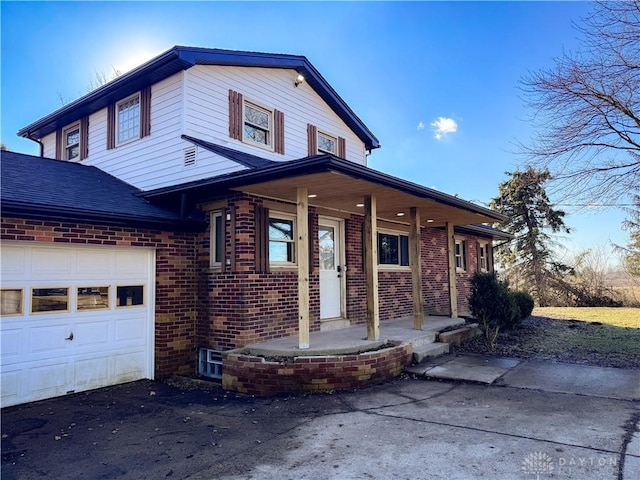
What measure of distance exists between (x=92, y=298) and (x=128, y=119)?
486 cm

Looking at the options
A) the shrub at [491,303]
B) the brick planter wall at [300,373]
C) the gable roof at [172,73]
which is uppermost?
the gable roof at [172,73]

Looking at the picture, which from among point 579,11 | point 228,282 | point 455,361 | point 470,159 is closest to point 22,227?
point 228,282

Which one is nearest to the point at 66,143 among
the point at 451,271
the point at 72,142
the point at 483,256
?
the point at 72,142

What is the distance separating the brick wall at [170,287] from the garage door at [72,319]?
0.15 meters

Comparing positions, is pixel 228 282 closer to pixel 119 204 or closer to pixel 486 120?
pixel 119 204

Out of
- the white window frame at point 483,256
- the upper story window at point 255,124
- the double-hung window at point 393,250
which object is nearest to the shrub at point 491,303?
the double-hung window at point 393,250

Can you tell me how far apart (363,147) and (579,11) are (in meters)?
6.70

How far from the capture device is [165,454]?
3.94m

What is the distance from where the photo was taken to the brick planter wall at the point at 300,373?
5863mm

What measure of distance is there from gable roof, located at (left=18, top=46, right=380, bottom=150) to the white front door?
3.96 m

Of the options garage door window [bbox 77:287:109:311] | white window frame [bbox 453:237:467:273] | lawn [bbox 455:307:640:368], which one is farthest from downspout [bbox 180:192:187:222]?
white window frame [bbox 453:237:467:273]

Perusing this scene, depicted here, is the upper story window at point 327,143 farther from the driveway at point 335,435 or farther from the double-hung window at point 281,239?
the driveway at point 335,435

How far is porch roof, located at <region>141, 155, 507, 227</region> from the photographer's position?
5.75 meters

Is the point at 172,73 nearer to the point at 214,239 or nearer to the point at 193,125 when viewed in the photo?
the point at 193,125
